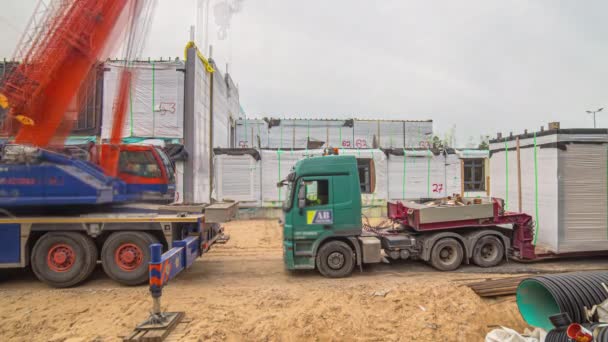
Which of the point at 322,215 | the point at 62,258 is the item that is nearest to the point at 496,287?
the point at 322,215

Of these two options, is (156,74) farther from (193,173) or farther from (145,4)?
(145,4)

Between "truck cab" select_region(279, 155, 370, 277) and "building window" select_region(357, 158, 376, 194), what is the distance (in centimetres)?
977

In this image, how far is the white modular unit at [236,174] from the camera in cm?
1636

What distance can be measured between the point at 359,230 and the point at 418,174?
10870 millimetres

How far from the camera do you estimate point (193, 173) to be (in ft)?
47.2

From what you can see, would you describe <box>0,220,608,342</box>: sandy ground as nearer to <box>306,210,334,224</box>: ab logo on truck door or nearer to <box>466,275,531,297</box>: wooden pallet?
<box>466,275,531,297</box>: wooden pallet

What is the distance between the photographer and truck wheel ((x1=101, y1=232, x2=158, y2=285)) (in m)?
7.03

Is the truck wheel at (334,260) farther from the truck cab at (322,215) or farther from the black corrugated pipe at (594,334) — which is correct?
the black corrugated pipe at (594,334)

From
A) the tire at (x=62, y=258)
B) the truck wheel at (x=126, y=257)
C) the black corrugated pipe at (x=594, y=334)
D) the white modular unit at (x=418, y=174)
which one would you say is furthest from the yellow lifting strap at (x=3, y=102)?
the white modular unit at (x=418, y=174)

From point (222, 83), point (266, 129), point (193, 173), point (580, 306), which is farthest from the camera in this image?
point (266, 129)

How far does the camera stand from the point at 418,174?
57.5 ft

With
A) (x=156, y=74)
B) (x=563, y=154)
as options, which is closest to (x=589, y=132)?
(x=563, y=154)

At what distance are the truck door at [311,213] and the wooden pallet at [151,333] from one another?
3.33 m

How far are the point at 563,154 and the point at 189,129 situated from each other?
42.7 ft
